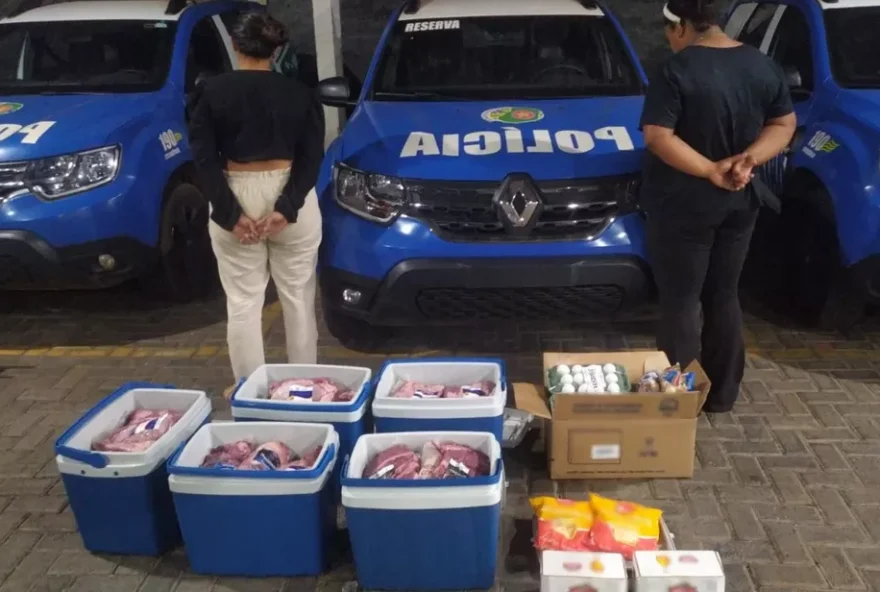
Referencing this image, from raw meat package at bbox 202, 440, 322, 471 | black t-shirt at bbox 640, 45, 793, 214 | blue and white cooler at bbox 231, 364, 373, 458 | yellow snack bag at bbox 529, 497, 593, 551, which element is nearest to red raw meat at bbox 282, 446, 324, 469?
raw meat package at bbox 202, 440, 322, 471

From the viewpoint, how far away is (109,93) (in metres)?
5.17

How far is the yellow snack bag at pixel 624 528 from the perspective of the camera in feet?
9.11

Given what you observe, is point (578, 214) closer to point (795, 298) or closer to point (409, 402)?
point (409, 402)

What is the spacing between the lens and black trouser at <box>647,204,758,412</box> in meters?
3.49

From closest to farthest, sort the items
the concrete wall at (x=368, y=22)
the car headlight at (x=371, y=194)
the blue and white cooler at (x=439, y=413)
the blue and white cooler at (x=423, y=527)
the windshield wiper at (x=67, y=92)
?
1. the blue and white cooler at (x=423, y=527)
2. the blue and white cooler at (x=439, y=413)
3. the car headlight at (x=371, y=194)
4. the windshield wiper at (x=67, y=92)
5. the concrete wall at (x=368, y=22)

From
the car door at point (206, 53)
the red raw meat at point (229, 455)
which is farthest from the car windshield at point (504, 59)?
the red raw meat at point (229, 455)

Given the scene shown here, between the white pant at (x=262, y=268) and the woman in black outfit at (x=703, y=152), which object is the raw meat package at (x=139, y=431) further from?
the woman in black outfit at (x=703, y=152)

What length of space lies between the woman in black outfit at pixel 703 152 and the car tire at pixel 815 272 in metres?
1.02

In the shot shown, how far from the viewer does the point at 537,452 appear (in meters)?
3.68

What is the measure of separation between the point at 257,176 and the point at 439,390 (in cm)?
113

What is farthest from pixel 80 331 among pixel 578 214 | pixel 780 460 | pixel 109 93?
pixel 780 460

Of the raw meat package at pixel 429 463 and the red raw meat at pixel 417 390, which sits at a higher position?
the raw meat package at pixel 429 463

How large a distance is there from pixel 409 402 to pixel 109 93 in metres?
3.18

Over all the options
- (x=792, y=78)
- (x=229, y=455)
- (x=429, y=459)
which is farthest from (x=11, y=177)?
(x=792, y=78)
